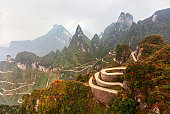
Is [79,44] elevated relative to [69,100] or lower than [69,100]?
elevated

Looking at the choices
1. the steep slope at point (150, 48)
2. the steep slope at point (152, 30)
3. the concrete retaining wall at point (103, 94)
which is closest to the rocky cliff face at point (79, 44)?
the steep slope at point (152, 30)

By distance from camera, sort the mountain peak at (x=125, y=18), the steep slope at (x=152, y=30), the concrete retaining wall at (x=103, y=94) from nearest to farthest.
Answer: the concrete retaining wall at (x=103, y=94) → the steep slope at (x=152, y=30) → the mountain peak at (x=125, y=18)

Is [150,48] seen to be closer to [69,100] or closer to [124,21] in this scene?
[69,100]

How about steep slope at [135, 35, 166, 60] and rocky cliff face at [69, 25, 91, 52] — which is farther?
rocky cliff face at [69, 25, 91, 52]

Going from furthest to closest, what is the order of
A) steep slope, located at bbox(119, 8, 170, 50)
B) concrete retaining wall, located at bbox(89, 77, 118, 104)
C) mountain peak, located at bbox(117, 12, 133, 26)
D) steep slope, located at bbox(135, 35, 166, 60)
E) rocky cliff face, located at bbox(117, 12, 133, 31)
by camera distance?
1. mountain peak, located at bbox(117, 12, 133, 26)
2. rocky cliff face, located at bbox(117, 12, 133, 31)
3. steep slope, located at bbox(119, 8, 170, 50)
4. steep slope, located at bbox(135, 35, 166, 60)
5. concrete retaining wall, located at bbox(89, 77, 118, 104)

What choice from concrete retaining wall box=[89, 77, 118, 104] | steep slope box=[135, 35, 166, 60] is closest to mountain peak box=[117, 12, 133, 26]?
steep slope box=[135, 35, 166, 60]

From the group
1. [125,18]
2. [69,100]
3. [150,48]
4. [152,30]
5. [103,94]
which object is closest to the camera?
[103,94]

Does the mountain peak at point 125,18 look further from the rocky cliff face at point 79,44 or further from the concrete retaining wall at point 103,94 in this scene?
the concrete retaining wall at point 103,94

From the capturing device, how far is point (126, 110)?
45.8ft

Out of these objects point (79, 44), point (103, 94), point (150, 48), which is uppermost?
point (79, 44)

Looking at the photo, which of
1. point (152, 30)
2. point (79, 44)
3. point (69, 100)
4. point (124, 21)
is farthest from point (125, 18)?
point (69, 100)

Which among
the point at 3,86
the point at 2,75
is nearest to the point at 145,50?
the point at 3,86

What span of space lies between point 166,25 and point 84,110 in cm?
12491

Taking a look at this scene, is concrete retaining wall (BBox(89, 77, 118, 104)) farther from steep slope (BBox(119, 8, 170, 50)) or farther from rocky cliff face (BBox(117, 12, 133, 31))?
rocky cliff face (BBox(117, 12, 133, 31))
